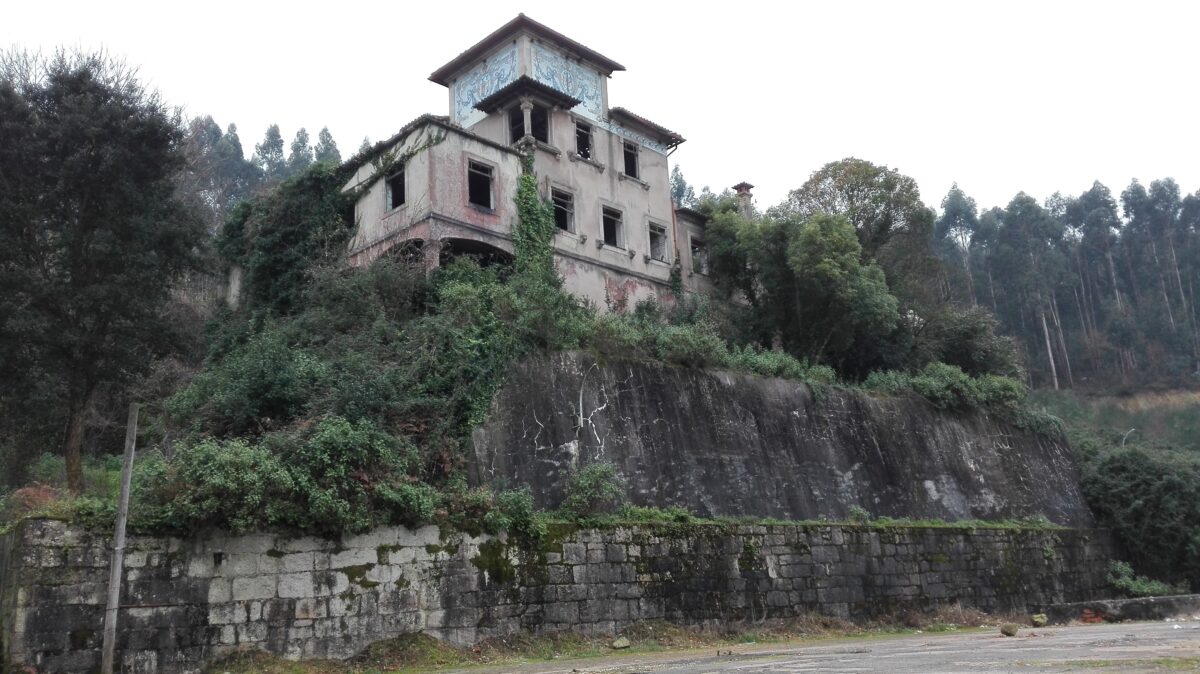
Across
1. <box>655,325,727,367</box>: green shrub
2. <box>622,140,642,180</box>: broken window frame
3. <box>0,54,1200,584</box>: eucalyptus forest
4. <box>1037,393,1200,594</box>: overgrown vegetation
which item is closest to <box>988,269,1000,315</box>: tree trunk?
<box>0,54,1200,584</box>: eucalyptus forest

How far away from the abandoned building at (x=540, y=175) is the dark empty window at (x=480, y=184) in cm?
3

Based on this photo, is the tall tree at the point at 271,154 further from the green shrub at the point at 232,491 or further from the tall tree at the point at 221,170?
the green shrub at the point at 232,491

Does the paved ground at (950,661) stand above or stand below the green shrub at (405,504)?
below

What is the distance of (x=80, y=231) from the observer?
18.5 m

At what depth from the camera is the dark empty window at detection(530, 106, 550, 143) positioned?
82.9 feet

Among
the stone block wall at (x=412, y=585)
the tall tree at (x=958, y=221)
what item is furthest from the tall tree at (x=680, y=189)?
the stone block wall at (x=412, y=585)

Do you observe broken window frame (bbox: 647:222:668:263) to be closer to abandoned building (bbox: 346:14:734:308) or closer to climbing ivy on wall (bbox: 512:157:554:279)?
abandoned building (bbox: 346:14:734:308)

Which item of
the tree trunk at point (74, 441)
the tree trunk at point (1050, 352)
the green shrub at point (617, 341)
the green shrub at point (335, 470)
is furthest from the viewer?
the tree trunk at point (1050, 352)

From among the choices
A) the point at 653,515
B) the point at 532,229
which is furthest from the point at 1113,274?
the point at 653,515

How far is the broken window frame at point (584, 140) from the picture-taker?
26.4 m

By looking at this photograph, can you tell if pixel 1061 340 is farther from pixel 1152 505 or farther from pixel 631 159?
pixel 631 159

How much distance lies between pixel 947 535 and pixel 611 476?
28.1ft

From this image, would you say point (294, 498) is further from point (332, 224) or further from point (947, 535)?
point (947, 535)

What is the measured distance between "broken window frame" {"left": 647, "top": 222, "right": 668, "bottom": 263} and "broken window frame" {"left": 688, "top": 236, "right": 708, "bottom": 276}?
1379mm
